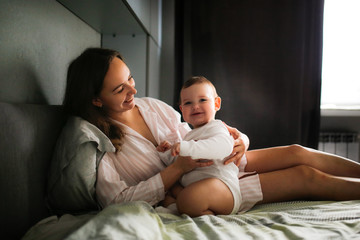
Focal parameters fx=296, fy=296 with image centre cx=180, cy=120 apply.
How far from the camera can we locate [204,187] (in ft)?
3.20

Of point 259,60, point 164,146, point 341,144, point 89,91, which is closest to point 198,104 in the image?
point 164,146

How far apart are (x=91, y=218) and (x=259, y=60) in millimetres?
2282

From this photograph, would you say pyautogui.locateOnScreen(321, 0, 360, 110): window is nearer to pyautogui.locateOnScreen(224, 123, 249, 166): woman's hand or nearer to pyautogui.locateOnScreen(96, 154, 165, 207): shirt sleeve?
pyautogui.locateOnScreen(224, 123, 249, 166): woman's hand

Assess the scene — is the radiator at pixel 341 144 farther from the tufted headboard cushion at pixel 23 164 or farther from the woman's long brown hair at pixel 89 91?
the tufted headboard cushion at pixel 23 164

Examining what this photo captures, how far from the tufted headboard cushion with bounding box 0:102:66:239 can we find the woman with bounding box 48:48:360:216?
0.18 meters

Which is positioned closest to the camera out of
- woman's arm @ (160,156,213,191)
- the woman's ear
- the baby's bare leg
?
the baby's bare leg

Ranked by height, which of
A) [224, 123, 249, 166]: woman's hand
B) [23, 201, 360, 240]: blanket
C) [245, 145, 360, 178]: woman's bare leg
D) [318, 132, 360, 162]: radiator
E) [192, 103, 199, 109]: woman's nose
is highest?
[192, 103, 199, 109]: woman's nose

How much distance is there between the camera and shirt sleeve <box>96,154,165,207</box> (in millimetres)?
989

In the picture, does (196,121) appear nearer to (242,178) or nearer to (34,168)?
(242,178)

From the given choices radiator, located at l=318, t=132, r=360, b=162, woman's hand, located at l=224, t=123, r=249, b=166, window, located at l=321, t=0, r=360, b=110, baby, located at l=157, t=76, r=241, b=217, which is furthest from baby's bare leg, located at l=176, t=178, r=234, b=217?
window, located at l=321, t=0, r=360, b=110

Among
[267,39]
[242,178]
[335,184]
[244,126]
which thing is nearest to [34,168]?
[242,178]

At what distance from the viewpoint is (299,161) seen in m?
1.27

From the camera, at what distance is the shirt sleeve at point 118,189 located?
99 centimetres

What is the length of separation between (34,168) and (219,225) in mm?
590
